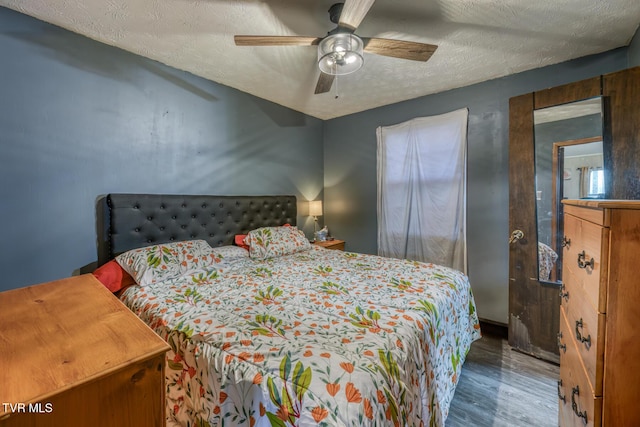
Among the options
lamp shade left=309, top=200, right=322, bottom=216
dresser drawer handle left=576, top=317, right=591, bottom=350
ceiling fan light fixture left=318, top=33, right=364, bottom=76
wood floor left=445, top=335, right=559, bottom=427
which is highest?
ceiling fan light fixture left=318, top=33, right=364, bottom=76

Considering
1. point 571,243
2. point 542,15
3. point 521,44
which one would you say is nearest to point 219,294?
point 571,243

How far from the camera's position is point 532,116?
2.21 m

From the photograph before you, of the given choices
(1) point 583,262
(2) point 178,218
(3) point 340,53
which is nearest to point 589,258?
(1) point 583,262

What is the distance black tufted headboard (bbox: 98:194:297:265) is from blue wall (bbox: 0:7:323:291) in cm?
11

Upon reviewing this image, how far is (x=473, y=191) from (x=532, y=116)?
0.83 metres

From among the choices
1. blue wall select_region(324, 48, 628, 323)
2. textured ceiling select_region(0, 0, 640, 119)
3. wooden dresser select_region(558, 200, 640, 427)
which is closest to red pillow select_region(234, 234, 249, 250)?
textured ceiling select_region(0, 0, 640, 119)

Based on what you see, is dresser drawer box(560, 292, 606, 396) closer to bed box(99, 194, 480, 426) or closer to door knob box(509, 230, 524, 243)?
bed box(99, 194, 480, 426)

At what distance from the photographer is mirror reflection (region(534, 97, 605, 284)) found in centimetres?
195

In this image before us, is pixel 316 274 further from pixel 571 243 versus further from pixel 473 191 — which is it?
pixel 473 191

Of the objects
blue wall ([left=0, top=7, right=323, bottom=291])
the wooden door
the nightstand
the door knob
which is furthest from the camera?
the nightstand

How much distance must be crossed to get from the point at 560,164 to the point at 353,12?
6.81 feet

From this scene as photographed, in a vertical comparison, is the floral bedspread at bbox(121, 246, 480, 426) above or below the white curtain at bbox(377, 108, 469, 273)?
below

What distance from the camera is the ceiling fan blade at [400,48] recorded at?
61.5 inches

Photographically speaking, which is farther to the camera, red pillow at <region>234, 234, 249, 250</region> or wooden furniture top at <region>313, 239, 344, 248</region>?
wooden furniture top at <region>313, 239, 344, 248</region>
